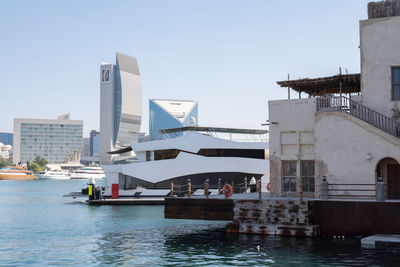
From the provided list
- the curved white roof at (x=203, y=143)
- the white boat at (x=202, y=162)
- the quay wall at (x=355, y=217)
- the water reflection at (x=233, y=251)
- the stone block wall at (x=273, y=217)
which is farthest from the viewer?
the curved white roof at (x=203, y=143)

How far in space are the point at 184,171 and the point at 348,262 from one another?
1417 inches

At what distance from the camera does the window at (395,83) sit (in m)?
28.9

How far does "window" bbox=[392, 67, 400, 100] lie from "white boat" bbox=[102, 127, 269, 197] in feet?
87.3

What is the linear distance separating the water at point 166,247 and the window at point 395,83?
888 centimetres

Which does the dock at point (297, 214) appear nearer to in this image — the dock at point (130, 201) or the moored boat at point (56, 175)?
the dock at point (130, 201)

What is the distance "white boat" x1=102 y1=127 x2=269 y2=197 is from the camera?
5475cm

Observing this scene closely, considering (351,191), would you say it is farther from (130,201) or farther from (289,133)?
(130,201)

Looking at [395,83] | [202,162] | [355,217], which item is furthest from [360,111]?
[202,162]

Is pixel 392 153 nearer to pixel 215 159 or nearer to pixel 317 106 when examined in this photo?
pixel 317 106

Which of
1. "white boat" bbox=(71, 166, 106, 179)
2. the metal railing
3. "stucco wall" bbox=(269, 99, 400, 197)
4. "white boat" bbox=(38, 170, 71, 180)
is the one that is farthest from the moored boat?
the metal railing

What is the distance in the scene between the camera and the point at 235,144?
A: 2184 inches

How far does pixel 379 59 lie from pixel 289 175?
25.5 feet

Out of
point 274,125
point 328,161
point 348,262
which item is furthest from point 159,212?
point 348,262

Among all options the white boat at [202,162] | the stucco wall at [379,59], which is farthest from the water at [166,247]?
the white boat at [202,162]
